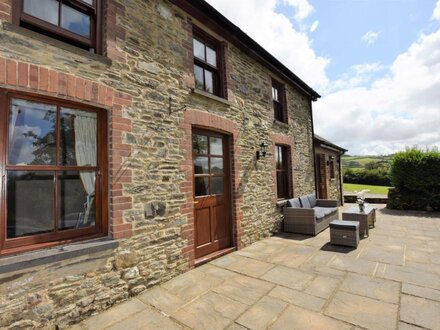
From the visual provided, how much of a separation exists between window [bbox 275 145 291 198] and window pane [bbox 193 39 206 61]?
11.7 ft

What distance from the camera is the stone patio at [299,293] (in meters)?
2.61

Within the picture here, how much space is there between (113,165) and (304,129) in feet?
24.3

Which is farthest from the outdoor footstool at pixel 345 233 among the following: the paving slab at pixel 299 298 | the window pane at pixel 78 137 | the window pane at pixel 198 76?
the window pane at pixel 78 137

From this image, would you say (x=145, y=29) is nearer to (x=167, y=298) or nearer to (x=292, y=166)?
(x=167, y=298)

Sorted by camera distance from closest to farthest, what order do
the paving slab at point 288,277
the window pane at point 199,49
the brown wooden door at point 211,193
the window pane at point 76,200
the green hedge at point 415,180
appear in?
the window pane at point 76,200 → the paving slab at point 288,277 → the brown wooden door at point 211,193 → the window pane at point 199,49 → the green hedge at point 415,180

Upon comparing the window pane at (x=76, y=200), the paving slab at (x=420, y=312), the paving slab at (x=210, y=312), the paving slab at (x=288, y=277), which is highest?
the window pane at (x=76, y=200)

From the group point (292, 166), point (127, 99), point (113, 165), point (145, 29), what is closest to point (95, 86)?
point (127, 99)

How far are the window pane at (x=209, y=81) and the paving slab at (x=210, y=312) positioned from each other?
391cm

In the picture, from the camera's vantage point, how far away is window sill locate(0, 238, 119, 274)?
2.30 meters

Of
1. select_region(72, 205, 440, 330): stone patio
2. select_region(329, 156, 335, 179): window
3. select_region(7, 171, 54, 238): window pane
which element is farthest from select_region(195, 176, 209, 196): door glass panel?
select_region(329, 156, 335, 179): window

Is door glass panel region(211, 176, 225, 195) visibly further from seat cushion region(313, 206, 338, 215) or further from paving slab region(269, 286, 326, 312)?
seat cushion region(313, 206, 338, 215)

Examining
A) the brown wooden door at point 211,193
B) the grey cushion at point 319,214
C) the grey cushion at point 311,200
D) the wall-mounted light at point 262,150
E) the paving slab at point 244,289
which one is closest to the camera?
the paving slab at point 244,289

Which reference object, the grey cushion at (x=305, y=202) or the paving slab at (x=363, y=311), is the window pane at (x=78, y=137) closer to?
the paving slab at (x=363, y=311)

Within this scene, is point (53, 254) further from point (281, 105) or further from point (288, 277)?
point (281, 105)
